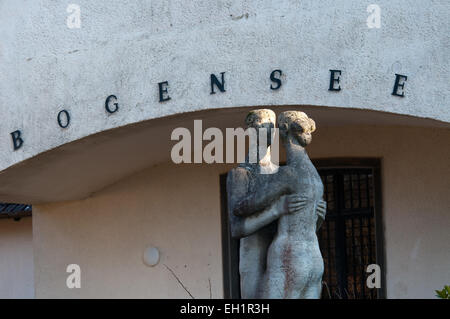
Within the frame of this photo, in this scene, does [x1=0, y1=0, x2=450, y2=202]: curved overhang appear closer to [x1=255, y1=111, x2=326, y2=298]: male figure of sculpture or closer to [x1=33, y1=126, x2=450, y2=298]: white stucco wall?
[x1=33, y1=126, x2=450, y2=298]: white stucco wall

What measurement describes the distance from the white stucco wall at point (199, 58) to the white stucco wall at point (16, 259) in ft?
12.0

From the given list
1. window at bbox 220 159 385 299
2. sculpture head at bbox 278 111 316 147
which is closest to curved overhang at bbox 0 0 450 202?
window at bbox 220 159 385 299

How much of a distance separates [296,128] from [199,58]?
3.86m

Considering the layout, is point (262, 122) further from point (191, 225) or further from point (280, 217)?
point (191, 225)

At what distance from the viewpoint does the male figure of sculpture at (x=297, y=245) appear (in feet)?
23.5

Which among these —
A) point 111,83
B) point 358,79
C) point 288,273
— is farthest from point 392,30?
point 288,273

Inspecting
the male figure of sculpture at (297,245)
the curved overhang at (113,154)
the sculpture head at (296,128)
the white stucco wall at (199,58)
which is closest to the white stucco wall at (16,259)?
the curved overhang at (113,154)

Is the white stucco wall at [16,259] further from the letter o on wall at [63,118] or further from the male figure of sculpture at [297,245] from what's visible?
the male figure of sculpture at [297,245]

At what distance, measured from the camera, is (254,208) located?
7.30 meters

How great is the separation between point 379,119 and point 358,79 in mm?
761

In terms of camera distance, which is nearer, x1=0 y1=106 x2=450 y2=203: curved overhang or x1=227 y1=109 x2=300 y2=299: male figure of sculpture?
x1=227 y1=109 x2=300 y2=299: male figure of sculpture

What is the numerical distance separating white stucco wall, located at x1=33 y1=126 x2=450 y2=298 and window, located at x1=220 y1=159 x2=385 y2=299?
21 cm

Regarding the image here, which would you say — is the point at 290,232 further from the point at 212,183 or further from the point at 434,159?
the point at 212,183

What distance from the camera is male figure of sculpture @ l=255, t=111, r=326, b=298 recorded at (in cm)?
715
